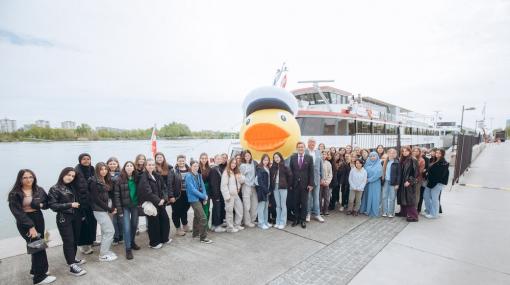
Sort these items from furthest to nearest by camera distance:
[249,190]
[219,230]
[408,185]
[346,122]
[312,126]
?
[346,122] → [312,126] → [408,185] → [249,190] → [219,230]

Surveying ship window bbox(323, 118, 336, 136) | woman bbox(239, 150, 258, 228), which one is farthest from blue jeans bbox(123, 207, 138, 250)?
ship window bbox(323, 118, 336, 136)

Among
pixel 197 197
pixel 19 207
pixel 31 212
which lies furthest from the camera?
pixel 197 197

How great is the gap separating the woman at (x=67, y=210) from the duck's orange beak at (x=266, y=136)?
3.34 m

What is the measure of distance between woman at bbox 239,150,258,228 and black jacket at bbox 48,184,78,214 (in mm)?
2720

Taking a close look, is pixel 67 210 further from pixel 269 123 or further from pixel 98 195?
pixel 269 123

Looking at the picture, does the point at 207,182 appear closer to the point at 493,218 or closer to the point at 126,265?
the point at 126,265

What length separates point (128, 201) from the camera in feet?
12.2

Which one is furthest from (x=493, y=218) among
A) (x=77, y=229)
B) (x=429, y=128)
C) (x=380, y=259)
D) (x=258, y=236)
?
(x=429, y=128)

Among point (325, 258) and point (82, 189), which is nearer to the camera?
point (82, 189)

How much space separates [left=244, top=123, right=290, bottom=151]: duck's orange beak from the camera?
5.29 meters

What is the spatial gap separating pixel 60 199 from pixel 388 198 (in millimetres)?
6152

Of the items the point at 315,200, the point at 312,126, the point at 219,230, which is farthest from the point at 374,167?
the point at 312,126

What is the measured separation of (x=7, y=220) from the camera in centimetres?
800

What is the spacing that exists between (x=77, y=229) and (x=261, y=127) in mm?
3665
